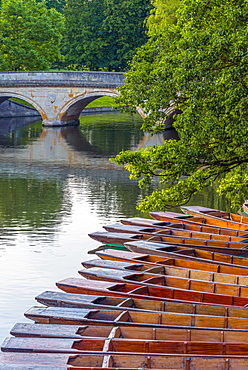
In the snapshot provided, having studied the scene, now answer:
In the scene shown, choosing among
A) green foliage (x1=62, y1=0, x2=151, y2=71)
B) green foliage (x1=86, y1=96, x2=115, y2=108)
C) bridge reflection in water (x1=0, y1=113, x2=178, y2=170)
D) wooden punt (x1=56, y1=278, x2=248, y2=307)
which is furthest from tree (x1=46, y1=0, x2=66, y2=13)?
wooden punt (x1=56, y1=278, x2=248, y2=307)

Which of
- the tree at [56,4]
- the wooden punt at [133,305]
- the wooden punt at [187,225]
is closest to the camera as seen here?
the wooden punt at [133,305]

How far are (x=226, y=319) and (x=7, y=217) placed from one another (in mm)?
14634

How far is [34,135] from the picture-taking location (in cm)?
5078

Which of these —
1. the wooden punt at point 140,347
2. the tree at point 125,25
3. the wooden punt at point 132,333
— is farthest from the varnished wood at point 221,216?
the tree at point 125,25

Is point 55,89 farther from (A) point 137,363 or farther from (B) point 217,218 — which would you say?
(A) point 137,363

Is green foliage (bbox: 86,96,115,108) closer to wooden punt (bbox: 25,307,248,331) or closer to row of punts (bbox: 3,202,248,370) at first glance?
row of punts (bbox: 3,202,248,370)

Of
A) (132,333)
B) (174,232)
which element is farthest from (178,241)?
(132,333)

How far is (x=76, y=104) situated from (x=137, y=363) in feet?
154

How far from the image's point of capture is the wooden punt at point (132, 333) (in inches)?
455

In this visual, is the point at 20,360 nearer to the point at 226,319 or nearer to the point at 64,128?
the point at 226,319

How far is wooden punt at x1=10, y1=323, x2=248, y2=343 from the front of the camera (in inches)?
455

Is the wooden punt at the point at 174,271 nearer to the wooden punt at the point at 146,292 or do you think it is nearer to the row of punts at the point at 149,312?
the row of punts at the point at 149,312

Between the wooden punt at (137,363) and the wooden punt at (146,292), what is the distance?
132 inches

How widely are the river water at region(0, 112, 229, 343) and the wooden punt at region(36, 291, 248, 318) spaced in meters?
1.57
